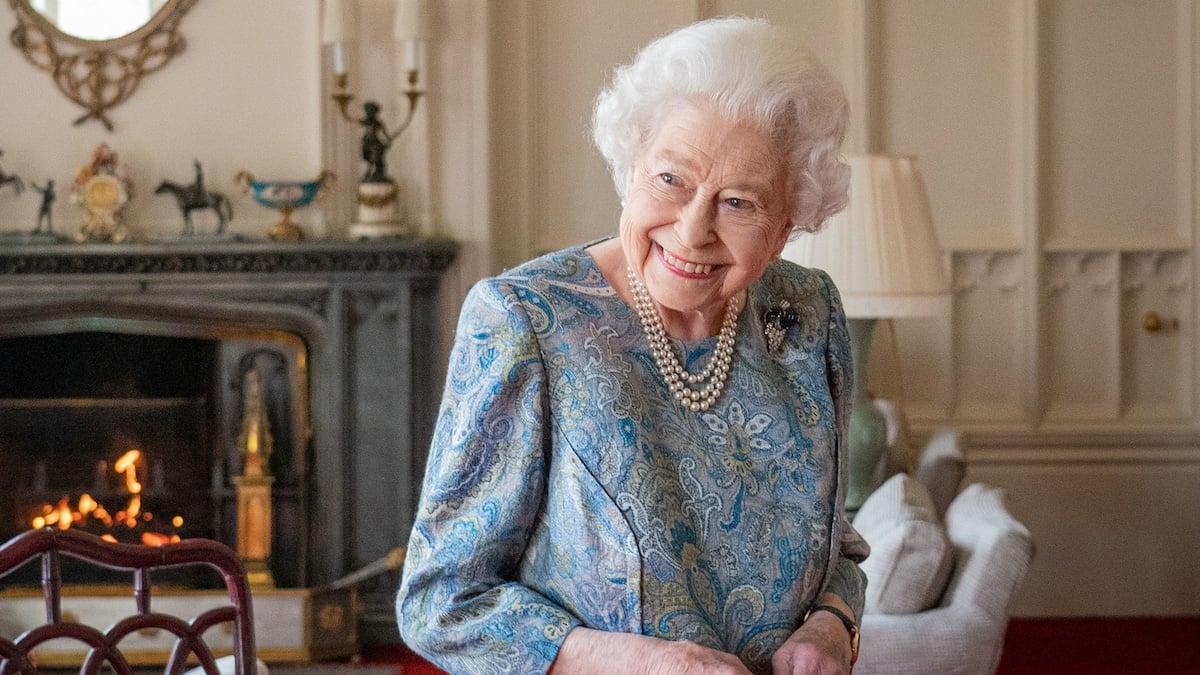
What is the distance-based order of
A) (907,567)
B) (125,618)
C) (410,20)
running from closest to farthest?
(125,618) → (907,567) → (410,20)

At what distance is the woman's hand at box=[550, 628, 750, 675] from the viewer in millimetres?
1308

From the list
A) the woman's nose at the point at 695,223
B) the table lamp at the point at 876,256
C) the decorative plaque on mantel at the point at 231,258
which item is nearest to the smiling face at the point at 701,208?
the woman's nose at the point at 695,223

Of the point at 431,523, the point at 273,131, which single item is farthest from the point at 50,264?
the point at 431,523

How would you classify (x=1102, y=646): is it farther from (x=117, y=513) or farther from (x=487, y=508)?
(x=487, y=508)

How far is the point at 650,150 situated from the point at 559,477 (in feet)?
1.13

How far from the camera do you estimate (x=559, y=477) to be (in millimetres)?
1364

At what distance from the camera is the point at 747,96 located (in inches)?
55.3

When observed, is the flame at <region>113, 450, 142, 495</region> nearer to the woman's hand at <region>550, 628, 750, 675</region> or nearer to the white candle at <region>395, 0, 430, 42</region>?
the white candle at <region>395, 0, 430, 42</region>

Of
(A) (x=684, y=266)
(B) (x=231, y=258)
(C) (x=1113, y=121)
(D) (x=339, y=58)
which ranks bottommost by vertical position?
(A) (x=684, y=266)

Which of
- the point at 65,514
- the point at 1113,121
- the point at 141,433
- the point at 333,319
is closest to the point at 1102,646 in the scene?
the point at 1113,121

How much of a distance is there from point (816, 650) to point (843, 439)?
25 centimetres

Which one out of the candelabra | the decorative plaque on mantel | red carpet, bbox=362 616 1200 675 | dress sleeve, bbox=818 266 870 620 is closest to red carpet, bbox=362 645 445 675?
red carpet, bbox=362 616 1200 675

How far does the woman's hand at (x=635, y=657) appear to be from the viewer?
1.31 meters

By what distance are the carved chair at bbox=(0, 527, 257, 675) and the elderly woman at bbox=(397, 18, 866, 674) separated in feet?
0.99
